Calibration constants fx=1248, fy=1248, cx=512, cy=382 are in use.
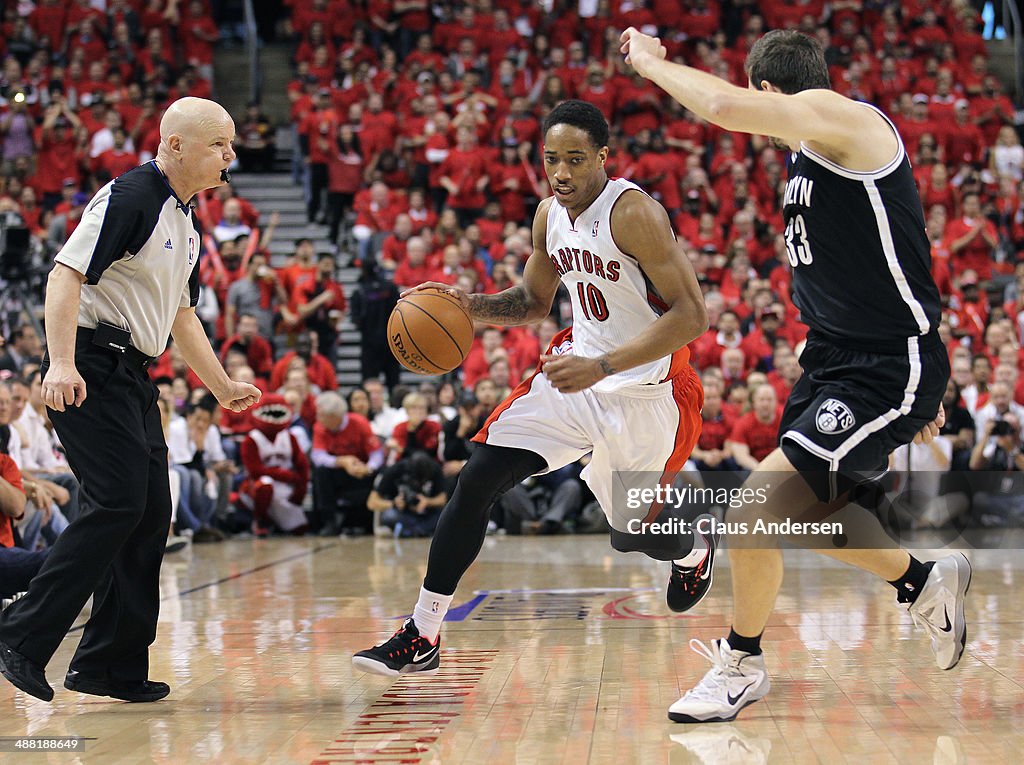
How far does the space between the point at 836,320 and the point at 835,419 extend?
313mm

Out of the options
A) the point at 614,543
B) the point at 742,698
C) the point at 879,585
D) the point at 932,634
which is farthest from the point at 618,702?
the point at 879,585

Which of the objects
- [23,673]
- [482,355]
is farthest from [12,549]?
[482,355]

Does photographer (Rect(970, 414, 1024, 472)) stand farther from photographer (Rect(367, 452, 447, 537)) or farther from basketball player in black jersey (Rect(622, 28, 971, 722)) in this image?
basketball player in black jersey (Rect(622, 28, 971, 722))

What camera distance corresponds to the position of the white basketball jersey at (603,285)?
14.0 ft

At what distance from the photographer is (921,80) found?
16.2 meters

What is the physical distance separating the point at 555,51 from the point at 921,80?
478 cm

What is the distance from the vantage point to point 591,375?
3.88 m

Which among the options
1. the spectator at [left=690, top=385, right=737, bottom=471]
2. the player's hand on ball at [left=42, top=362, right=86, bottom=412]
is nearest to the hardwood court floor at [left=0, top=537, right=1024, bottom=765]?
the player's hand on ball at [left=42, top=362, right=86, bottom=412]

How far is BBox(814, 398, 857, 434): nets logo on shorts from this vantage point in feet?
11.7

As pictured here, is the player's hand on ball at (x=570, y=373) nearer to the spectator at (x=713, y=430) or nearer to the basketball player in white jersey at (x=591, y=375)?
the basketball player in white jersey at (x=591, y=375)

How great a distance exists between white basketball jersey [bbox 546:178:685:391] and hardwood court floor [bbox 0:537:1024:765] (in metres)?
1.13

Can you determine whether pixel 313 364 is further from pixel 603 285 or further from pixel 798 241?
pixel 798 241

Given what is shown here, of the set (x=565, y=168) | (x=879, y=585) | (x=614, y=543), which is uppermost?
(x=565, y=168)

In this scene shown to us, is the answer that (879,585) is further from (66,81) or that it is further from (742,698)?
(66,81)
